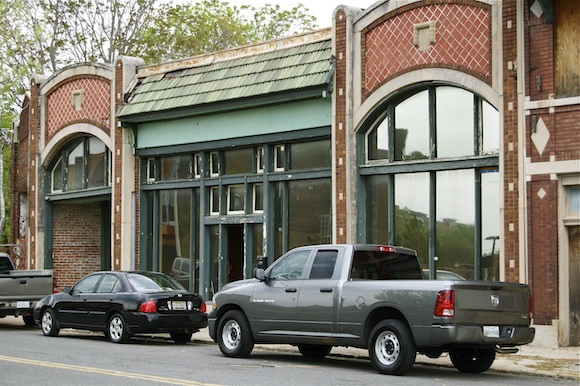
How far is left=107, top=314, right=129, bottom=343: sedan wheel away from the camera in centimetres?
1889

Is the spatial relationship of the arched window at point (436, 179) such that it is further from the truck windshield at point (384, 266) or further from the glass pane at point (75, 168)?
the glass pane at point (75, 168)

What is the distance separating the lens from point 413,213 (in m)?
20.8

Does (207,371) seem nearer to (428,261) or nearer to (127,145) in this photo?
(428,261)

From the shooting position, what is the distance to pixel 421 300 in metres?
13.5

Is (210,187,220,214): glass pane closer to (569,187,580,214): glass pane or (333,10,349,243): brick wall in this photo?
(333,10,349,243): brick wall

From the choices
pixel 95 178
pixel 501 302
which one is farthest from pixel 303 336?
pixel 95 178

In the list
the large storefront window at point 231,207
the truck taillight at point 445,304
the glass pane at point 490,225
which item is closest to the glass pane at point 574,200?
the glass pane at point 490,225

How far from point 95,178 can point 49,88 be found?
140 inches

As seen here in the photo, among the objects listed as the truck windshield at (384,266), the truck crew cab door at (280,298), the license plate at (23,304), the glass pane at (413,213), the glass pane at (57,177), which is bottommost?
the license plate at (23,304)

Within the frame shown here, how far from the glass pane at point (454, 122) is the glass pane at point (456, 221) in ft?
1.49

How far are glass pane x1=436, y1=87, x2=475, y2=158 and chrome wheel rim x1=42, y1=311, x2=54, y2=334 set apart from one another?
858cm

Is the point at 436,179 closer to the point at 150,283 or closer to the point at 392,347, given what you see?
the point at 150,283

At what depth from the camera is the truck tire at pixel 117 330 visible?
62.0 feet

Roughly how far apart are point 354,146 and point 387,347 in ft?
27.5
